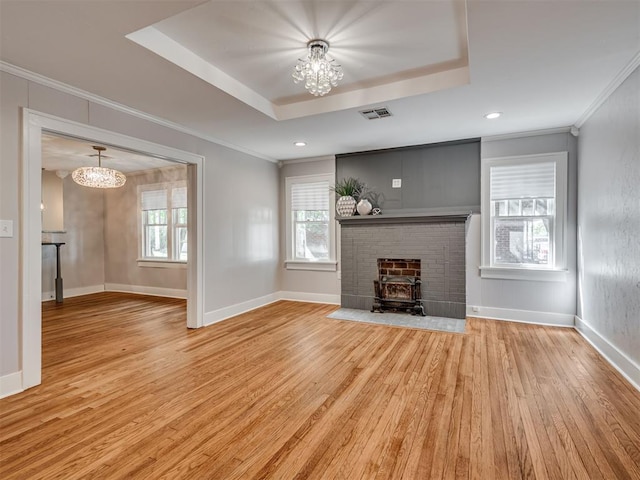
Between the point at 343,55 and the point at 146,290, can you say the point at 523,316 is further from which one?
the point at 146,290

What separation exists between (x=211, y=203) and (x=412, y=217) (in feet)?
9.45

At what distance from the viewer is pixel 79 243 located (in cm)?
679

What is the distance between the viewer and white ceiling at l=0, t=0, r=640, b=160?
1994mm

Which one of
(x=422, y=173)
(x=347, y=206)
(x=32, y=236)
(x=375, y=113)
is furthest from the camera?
(x=347, y=206)

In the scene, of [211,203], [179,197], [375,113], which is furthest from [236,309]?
[375,113]

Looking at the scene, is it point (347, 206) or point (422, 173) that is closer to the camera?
point (422, 173)

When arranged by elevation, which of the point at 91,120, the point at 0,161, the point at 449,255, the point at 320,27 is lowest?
the point at 449,255

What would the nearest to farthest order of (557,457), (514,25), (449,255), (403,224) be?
(557,457) < (514,25) < (449,255) < (403,224)

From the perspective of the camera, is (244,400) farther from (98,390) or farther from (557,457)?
(557,457)

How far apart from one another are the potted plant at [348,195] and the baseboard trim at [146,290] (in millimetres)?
3520

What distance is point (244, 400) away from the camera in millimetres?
2365

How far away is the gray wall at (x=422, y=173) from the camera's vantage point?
184 inches

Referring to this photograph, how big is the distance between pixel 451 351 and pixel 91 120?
4136 mm

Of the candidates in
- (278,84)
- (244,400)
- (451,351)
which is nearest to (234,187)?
(278,84)
